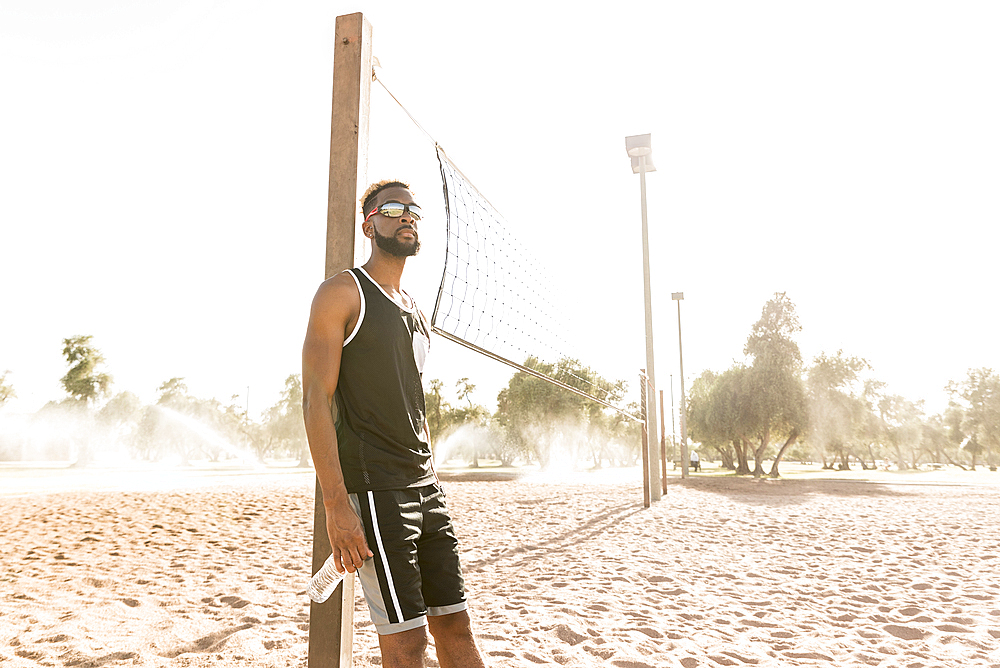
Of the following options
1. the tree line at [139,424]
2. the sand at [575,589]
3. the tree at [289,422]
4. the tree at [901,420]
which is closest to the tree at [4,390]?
the tree line at [139,424]

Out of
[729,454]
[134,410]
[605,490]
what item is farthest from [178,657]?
[134,410]

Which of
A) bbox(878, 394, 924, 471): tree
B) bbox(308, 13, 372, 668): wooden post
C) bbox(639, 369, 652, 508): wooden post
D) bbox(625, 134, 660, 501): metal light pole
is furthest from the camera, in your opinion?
bbox(878, 394, 924, 471): tree

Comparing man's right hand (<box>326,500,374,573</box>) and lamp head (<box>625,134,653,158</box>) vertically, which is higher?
lamp head (<box>625,134,653,158</box>)

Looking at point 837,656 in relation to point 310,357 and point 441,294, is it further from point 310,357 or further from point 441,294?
point 310,357

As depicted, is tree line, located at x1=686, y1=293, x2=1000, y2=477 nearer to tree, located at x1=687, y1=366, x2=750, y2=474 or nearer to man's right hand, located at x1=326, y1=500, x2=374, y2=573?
tree, located at x1=687, y1=366, x2=750, y2=474

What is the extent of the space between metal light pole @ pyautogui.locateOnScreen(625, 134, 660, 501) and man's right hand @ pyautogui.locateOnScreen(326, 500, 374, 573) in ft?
30.6

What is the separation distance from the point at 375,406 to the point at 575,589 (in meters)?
3.12

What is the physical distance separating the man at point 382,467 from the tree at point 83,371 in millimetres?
35863

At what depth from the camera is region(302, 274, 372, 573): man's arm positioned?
1.51 m

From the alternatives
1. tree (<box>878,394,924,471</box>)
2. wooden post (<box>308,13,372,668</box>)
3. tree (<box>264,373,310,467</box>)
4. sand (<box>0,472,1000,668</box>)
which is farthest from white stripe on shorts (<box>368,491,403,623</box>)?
tree (<box>264,373,310,467</box>)

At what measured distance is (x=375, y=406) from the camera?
162 cm

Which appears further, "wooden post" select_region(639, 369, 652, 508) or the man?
"wooden post" select_region(639, 369, 652, 508)

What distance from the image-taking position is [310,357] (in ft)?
5.09

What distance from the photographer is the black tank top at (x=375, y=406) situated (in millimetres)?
1589
